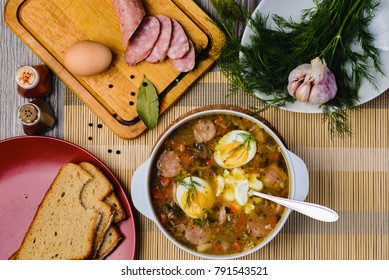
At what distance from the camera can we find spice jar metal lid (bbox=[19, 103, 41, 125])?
70.4 inches

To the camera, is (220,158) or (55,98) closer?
(220,158)

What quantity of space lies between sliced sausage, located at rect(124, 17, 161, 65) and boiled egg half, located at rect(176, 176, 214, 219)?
1.41 ft

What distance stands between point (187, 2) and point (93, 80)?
0.41 metres

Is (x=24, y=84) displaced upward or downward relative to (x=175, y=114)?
upward

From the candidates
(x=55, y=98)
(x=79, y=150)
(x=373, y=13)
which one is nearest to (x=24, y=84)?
(x=55, y=98)

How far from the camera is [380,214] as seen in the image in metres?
1.85

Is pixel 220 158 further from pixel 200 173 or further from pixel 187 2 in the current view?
pixel 187 2

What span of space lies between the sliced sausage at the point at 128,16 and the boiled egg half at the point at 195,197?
1.64 feet

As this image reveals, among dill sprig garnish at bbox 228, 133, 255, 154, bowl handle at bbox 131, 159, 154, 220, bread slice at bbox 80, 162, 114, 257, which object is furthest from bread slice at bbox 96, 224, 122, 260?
dill sprig garnish at bbox 228, 133, 255, 154

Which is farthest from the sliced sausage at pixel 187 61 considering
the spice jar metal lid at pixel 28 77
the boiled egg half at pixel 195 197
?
the spice jar metal lid at pixel 28 77

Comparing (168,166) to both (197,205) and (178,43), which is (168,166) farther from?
(178,43)

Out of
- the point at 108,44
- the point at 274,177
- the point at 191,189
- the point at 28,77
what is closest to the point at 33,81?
the point at 28,77

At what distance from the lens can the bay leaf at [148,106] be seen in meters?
1.81

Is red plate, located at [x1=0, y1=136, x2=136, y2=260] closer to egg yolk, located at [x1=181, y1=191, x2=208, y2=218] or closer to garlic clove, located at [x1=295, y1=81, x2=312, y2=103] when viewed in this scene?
egg yolk, located at [x1=181, y1=191, x2=208, y2=218]
